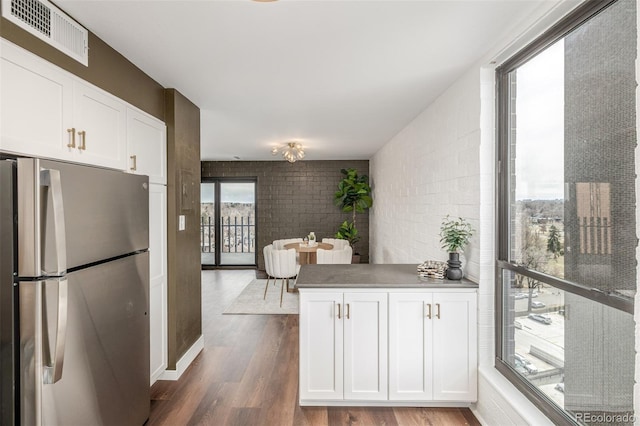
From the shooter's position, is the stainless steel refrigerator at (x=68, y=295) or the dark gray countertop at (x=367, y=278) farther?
the dark gray countertop at (x=367, y=278)

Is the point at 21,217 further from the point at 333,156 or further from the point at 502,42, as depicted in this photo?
the point at 333,156

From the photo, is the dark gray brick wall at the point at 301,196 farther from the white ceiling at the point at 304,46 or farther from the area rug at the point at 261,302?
the white ceiling at the point at 304,46

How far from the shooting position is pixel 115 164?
214cm

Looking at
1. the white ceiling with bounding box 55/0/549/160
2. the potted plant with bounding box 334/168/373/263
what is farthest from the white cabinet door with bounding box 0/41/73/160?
the potted plant with bounding box 334/168/373/263

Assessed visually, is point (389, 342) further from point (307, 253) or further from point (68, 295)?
point (307, 253)

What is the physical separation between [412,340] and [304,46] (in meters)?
2.04

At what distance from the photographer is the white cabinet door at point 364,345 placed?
2.27m

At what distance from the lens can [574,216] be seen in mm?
1499

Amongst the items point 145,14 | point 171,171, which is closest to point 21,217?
point 145,14

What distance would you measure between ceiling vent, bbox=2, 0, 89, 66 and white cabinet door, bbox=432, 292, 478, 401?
2585 mm

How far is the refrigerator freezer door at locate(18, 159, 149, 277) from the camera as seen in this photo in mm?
Result: 1297

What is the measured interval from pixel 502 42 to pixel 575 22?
1.54ft

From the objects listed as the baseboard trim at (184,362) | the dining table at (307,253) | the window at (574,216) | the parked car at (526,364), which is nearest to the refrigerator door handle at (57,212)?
the baseboard trim at (184,362)

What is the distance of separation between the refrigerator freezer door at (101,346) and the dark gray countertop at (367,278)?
3.31 feet
